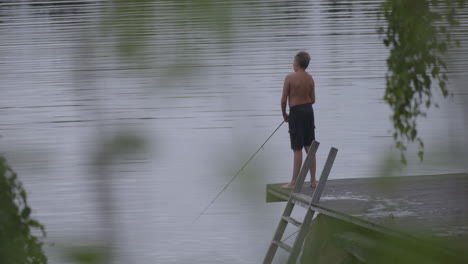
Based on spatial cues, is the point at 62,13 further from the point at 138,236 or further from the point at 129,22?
the point at 138,236

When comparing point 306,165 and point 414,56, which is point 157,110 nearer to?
point 414,56

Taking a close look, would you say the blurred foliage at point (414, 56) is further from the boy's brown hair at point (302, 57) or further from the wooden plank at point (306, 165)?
the wooden plank at point (306, 165)

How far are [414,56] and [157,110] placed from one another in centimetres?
22

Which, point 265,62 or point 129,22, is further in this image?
point 265,62

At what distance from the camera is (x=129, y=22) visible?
1.68ft

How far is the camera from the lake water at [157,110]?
525 mm

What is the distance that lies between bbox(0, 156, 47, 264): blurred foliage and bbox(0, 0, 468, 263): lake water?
1cm

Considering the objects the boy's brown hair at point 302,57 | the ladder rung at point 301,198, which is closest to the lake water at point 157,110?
the boy's brown hair at point 302,57

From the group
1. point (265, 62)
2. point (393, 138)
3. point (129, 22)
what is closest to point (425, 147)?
point (393, 138)

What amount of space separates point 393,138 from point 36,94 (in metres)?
0.34

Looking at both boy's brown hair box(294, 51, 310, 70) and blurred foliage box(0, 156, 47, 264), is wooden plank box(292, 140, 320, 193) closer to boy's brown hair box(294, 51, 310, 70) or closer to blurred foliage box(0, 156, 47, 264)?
boy's brown hair box(294, 51, 310, 70)

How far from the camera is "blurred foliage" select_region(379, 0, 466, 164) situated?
0.56 meters

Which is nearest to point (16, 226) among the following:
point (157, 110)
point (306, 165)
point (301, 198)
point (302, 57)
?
point (157, 110)

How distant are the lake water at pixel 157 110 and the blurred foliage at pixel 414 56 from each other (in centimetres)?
1
